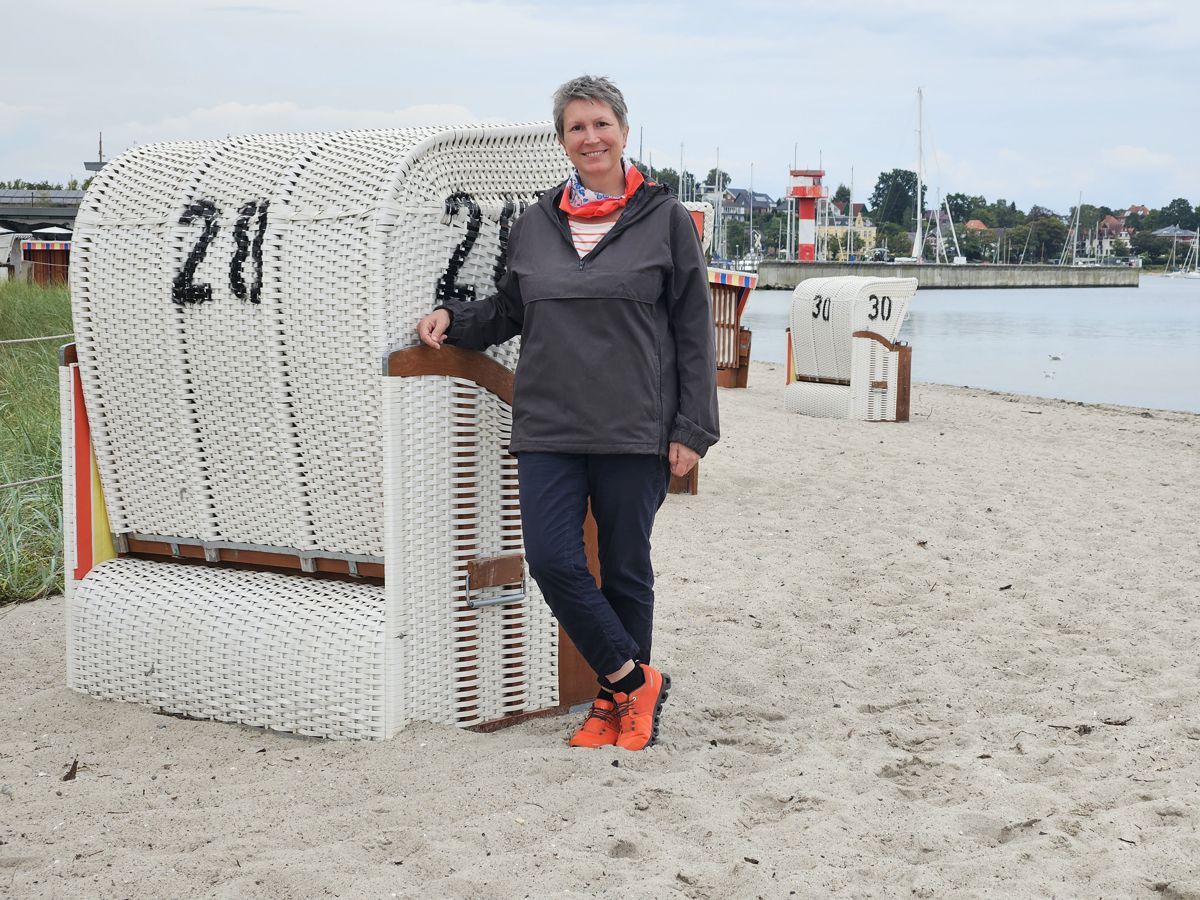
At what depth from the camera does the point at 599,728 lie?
3609 millimetres

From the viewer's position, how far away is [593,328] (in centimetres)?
329

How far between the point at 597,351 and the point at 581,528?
→ 497 millimetres

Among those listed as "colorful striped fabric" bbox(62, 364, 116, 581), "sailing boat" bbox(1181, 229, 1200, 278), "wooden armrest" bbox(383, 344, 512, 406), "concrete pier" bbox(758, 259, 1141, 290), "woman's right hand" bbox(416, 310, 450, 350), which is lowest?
"colorful striped fabric" bbox(62, 364, 116, 581)

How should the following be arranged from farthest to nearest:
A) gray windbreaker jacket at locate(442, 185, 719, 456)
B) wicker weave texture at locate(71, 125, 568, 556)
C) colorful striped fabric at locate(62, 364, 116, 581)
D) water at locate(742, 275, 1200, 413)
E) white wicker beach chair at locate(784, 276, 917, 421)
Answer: water at locate(742, 275, 1200, 413) < white wicker beach chair at locate(784, 276, 917, 421) < colorful striped fabric at locate(62, 364, 116, 581) < wicker weave texture at locate(71, 125, 568, 556) < gray windbreaker jacket at locate(442, 185, 719, 456)

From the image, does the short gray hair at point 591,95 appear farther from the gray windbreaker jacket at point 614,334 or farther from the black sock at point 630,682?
the black sock at point 630,682

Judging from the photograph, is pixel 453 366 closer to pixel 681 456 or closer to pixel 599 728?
pixel 681 456

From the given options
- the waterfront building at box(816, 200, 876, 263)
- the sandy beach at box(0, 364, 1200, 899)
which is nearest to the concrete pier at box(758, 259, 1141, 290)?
the waterfront building at box(816, 200, 876, 263)

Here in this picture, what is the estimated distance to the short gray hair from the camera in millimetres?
3373

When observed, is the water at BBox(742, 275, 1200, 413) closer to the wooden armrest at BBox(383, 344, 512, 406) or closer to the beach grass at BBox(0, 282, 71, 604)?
the beach grass at BBox(0, 282, 71, 604)

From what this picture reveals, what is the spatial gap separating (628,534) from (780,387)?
45.6ft

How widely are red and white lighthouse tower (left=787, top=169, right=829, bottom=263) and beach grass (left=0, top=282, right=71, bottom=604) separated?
290 ft

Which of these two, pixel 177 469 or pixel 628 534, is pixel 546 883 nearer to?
pixel 628 534

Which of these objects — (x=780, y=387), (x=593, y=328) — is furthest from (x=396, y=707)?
(x=780, y=387)

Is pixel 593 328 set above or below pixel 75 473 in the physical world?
above
